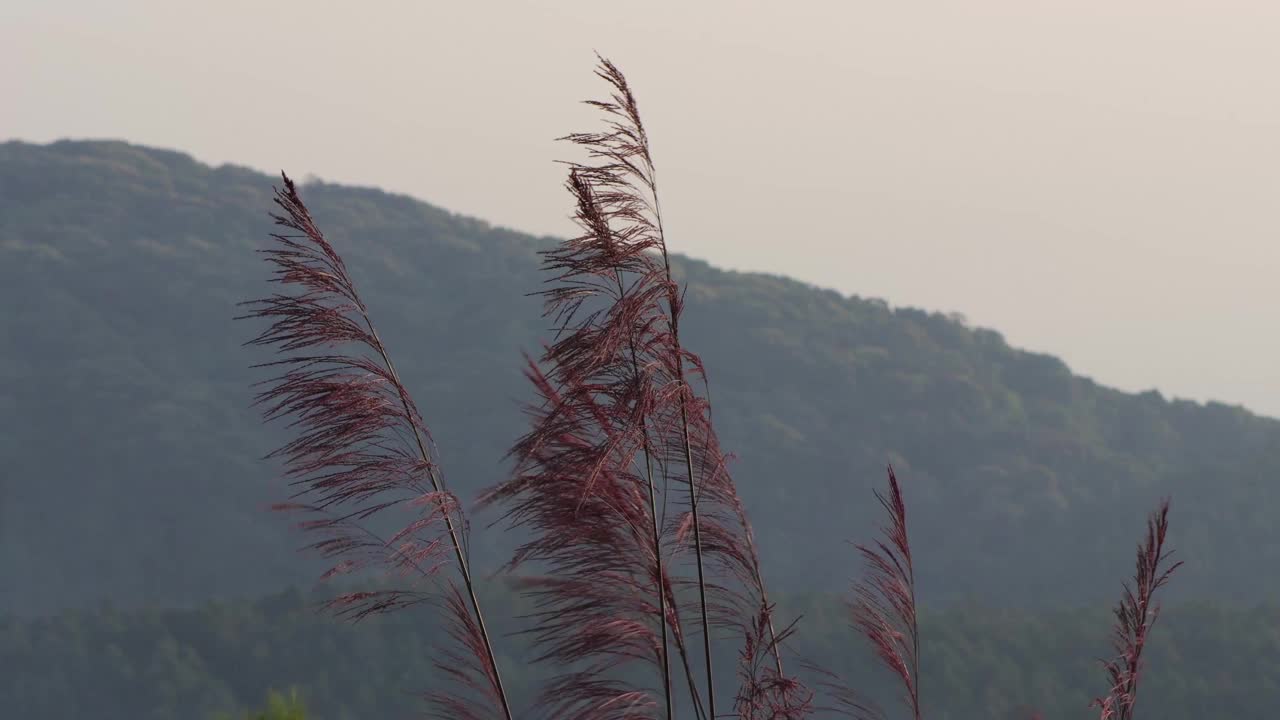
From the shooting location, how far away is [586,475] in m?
3.36

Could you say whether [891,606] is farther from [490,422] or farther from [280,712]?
[490,422]

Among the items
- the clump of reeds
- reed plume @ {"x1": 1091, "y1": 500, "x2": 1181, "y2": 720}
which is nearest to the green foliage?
the clump of reeds

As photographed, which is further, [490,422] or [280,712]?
[490,422]

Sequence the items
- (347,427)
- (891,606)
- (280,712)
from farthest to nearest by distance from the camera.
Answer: (280,712), (891,606), (347,427)

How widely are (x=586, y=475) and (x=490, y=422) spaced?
235ft

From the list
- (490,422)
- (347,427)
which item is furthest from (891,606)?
(490,422)

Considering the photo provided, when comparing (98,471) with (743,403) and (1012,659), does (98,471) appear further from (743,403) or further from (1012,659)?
(1012,659)

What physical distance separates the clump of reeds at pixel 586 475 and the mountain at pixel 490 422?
50.6 m

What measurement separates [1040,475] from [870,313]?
17.6 m

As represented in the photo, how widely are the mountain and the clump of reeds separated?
50.6 meters

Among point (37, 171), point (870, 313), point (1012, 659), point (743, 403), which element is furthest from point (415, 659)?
point (37, 171)

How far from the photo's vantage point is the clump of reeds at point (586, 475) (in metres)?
3.22

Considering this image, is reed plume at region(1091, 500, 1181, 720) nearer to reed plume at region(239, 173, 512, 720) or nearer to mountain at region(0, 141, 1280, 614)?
reed plume at region(239, 173, 512, 720)

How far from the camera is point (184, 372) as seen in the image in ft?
251
